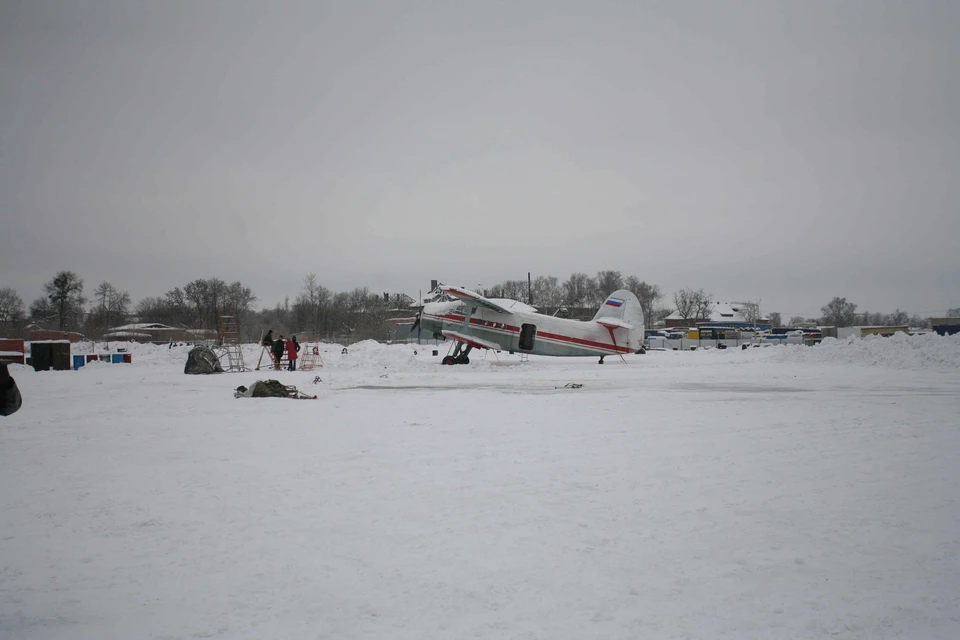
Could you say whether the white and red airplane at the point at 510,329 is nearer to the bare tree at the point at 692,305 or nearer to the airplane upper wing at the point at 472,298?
the airplane upper wing at the point at 472,298

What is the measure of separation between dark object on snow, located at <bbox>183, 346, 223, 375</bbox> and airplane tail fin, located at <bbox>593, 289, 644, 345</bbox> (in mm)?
17257

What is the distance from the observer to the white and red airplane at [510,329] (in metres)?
24.0

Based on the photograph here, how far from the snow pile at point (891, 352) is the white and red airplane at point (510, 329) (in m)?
8.07

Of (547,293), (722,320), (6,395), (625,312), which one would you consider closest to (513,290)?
(547,293)

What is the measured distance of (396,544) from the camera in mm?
4039

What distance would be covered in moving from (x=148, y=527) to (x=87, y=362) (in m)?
31.1

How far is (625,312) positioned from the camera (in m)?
27.4

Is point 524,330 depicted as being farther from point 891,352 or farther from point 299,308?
point 299,308

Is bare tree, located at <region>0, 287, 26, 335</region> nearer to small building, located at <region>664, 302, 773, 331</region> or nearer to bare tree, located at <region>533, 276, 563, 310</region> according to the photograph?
bare tree, located at <region>533, 276, 563, 310</region>

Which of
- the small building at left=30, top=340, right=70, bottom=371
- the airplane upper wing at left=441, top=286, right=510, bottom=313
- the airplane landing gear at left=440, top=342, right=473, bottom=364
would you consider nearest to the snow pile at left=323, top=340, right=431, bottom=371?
the airplane landing gear at left=440, top=342, right=473, bottom=364

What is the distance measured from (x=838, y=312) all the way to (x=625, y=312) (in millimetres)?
119970

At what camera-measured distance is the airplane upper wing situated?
904 inches

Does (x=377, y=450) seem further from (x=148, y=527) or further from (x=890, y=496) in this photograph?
(x=890, y=496)

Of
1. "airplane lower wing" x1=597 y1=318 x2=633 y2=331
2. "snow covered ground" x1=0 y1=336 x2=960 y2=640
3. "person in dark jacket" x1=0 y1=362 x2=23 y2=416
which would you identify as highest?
"airplane lower wing" x1=597 y1=318 x2=633 y2=331
